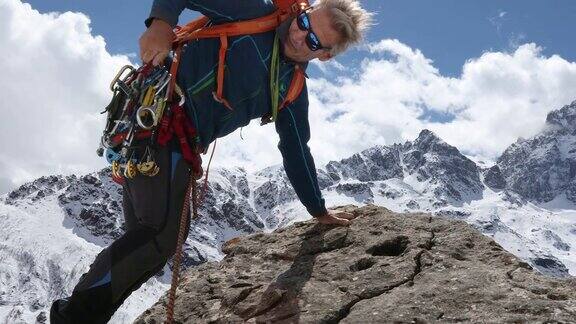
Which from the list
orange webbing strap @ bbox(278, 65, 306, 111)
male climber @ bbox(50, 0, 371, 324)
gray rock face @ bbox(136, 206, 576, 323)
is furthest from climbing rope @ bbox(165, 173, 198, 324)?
orange webbing strap @ bbox(278, 65, 306, 111)

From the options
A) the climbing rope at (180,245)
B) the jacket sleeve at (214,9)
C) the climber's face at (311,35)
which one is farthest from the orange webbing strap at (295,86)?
the climbing rope at (180,245)

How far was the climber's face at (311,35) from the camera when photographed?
19.6 ft

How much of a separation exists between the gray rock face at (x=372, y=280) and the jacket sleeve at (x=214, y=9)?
9.55 ft

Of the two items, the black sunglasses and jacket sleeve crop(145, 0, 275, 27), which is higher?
jacket sleeve crop(145, 0, 275, 27)

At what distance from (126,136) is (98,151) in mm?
749

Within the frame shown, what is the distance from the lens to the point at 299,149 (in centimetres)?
720

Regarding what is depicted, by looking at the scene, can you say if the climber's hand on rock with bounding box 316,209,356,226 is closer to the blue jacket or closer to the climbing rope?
the blue jacket

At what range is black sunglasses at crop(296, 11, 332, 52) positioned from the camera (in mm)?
6031

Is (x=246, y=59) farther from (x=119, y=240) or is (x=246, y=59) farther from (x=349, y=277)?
(x=349, y=277)

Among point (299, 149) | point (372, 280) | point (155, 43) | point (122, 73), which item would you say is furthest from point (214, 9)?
point (372, 280)

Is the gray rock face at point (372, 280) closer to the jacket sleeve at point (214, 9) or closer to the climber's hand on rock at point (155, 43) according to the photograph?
the climber's hand on rock at point (155, 43)

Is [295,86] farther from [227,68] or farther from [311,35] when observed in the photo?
[227,68]

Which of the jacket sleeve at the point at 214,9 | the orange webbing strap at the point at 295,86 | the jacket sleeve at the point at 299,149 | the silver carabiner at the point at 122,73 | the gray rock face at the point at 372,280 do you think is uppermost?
the jacket sleeve at the point at 214,9

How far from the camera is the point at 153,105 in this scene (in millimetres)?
5684
